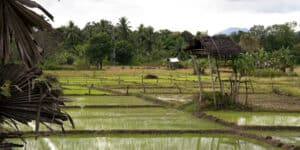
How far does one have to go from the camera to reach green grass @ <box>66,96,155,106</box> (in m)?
20.2

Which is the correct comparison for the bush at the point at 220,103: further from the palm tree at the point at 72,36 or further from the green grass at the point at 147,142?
the palm tree at the point at 72,36

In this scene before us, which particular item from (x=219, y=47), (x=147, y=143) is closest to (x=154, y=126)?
(x=147, y=143)

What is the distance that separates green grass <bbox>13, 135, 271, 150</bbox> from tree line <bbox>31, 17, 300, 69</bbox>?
110 ft

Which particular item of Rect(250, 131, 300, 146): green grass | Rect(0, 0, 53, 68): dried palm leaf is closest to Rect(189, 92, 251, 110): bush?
Rect(250, 131, 300, 146): green grass

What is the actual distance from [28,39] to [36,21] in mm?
158

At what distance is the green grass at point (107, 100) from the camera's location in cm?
2017

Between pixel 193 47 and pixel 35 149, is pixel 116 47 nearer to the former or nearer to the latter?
pixel 193 47

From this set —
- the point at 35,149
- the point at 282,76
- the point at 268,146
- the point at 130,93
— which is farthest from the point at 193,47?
the point at 282,76

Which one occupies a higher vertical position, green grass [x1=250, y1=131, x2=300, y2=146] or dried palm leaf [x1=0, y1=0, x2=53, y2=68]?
dried palm leaf [x1=0, y1=0, x2=53, y2=68]

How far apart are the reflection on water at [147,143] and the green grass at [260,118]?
2957 millimetres

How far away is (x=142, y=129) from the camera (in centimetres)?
1317

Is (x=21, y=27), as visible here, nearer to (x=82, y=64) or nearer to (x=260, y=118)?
(x=260, y=118)

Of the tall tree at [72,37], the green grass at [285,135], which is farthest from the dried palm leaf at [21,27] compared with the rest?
the tall tree at [72,37]

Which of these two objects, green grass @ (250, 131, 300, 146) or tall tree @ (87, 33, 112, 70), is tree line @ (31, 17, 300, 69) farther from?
green grass @ (250, 131, 300, 146)
